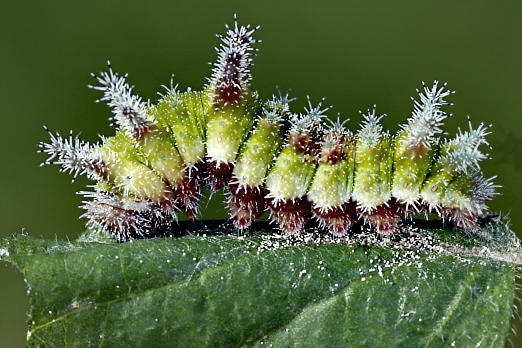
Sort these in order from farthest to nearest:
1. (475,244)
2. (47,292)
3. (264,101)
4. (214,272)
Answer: (264,101) < (475,244) < (214,272) < (47,292)

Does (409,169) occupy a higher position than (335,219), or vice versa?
(409,169)

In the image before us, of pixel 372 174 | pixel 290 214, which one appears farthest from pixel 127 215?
pixel 372 174

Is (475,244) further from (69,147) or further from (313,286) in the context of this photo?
(69,147)

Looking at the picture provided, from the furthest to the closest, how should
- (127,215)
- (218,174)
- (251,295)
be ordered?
(218,174) → (127,215) → (251,295)

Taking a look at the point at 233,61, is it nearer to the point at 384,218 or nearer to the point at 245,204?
the point at 245,204

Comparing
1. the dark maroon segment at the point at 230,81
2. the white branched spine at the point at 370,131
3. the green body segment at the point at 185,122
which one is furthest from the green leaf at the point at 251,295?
the dark maroon segment at the point at 230,81

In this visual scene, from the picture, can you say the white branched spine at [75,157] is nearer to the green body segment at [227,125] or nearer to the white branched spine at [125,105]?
the white branched spine at [125,105]

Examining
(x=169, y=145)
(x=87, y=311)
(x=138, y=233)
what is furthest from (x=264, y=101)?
(x=87, y=311)
